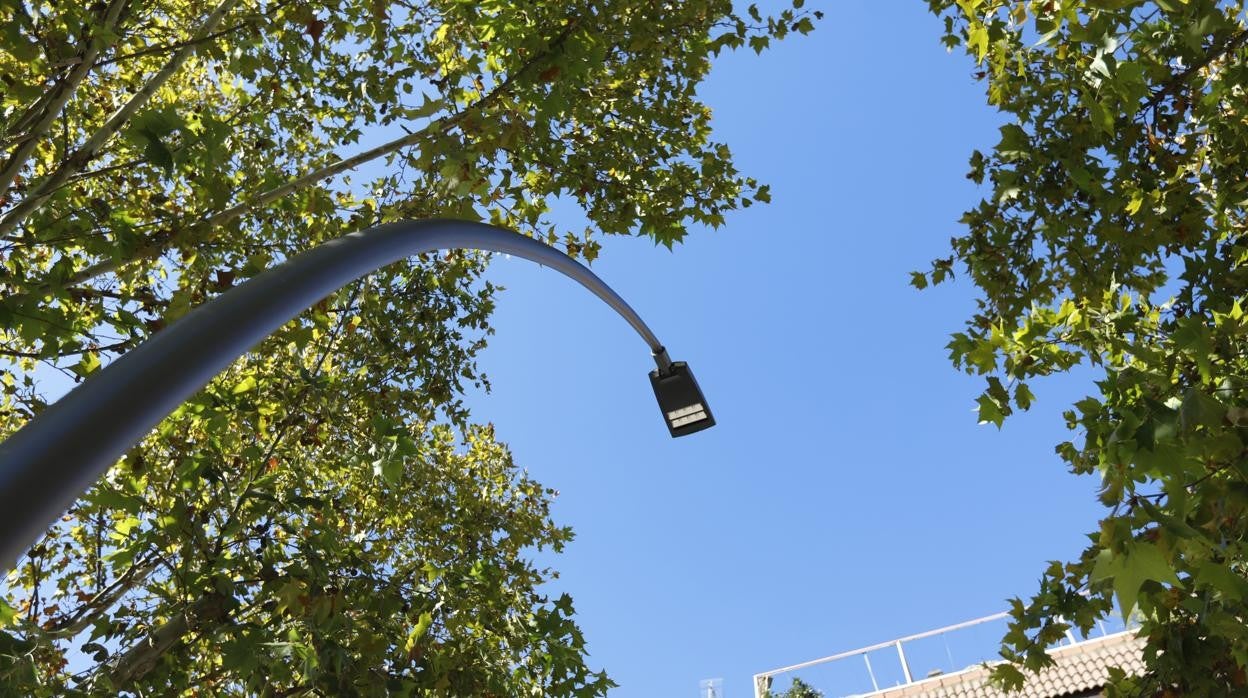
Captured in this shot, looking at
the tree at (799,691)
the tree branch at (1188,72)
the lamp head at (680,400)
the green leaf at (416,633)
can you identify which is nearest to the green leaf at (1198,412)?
the tree branch at (1188,72)

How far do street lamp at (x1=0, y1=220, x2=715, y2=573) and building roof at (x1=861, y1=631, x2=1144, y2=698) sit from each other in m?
13.9

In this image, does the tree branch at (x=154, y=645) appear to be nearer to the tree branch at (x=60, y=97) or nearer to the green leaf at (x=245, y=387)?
the green leaf at (x=245, y=387)

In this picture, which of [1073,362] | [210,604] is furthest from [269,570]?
[1073,362]

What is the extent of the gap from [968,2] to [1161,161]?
2067 mm

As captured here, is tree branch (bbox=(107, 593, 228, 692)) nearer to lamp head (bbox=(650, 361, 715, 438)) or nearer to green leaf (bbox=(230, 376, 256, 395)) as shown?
green leaf (bbox=(230, 376, 256, 395))

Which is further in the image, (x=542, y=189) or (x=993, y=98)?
(x=542, y=189)

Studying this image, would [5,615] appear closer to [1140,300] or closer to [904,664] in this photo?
[1140,300]

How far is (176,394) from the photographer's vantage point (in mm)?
1223

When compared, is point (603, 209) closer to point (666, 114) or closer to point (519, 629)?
point (666, 114)

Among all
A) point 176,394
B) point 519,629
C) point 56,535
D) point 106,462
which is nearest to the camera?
point 106,462

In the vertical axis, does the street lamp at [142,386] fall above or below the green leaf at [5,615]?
below

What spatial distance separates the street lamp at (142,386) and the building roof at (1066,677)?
13883 mm

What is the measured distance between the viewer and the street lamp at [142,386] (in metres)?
0.97

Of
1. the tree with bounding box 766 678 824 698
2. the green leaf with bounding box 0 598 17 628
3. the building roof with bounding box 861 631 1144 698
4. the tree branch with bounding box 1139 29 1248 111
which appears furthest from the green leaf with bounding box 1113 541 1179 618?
the tree with bounding box 766 678 824 698
